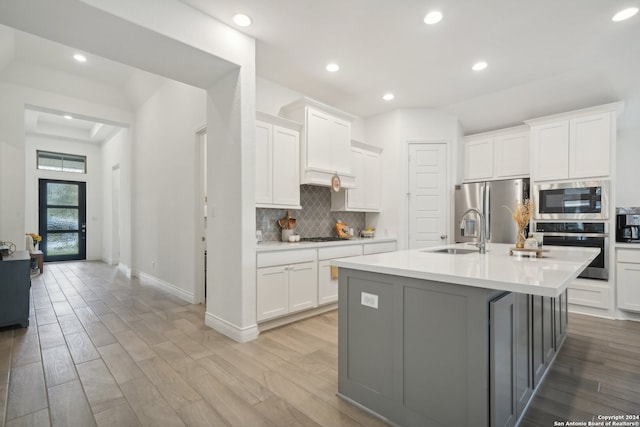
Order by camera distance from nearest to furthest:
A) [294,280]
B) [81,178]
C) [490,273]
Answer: [490,273] < [294,280] < [81,178]

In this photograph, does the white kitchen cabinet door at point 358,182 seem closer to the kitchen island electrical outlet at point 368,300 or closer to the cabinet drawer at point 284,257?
Answer: the cabinet drawer at point 284,257

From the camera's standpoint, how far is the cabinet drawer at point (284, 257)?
10.3 feet

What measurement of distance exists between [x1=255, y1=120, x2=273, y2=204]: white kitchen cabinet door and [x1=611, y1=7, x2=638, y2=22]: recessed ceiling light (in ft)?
10.9

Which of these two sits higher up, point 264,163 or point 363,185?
point 264,163

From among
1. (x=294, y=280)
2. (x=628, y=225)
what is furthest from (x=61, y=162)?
(x=628, y=225)

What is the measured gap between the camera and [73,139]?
792cm

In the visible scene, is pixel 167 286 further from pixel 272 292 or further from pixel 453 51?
pixel 453 51

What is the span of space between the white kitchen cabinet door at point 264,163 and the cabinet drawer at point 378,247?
62.6 inches

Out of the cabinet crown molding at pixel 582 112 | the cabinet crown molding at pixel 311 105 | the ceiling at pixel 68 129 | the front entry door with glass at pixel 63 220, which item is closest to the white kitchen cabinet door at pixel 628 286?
the cabinet crown molding at pixel 582 112

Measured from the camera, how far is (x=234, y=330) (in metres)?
2.97

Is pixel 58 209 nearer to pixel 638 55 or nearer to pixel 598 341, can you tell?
pixel 598 341

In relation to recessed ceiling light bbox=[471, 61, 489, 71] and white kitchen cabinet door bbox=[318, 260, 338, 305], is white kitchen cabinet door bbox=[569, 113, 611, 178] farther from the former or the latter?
white kitchen cabinet door bbox=[318, 260, 338, 305]

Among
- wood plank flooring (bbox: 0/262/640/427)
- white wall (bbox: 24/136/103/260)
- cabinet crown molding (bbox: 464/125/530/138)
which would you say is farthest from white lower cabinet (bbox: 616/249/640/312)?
white wall (bbox: 24/136/103/260)

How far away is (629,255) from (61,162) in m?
11.2
